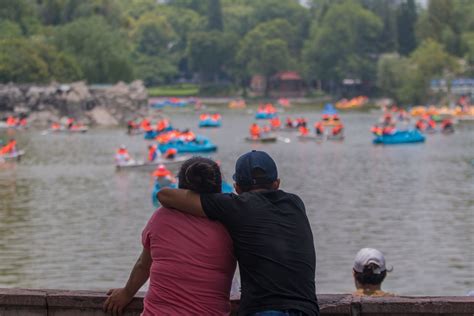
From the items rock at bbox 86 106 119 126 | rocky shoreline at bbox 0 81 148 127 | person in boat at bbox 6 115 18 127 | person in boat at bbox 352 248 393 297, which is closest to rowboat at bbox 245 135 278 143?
person in boat at bbox 6 115 18 127

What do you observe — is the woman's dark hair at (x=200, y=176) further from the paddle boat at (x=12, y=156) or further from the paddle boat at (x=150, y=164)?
the paddle boat at (x=12, y=156)

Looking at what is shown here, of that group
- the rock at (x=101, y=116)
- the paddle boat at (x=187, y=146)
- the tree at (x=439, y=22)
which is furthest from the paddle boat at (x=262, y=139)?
the tree at (x=439, y=22)

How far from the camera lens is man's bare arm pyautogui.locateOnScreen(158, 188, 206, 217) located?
7441 millimetres

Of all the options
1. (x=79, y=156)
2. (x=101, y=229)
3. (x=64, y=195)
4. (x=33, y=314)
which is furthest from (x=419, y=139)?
(x=33, y=314)

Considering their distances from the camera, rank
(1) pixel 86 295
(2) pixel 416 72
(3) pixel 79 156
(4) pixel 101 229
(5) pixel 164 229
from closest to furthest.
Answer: (5) pixel 164 229 → (1) pixel 86 295 → (4) pixel 101 229 → (3) pixel 79 156 → (2) pixel 416 72

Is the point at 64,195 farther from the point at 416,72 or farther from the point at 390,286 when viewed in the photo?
the point at 416,72

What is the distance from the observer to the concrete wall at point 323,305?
328 inches

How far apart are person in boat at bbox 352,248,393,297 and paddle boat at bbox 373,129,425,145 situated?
58089 millimetres

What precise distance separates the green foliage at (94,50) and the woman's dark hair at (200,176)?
108 m

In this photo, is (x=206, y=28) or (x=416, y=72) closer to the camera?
(x=416, y=72)

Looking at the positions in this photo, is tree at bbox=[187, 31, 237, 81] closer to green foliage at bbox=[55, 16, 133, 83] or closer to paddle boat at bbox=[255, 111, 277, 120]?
green foliage at bbox=[55, 16, 133, 83]

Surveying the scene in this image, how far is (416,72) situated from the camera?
130500mm

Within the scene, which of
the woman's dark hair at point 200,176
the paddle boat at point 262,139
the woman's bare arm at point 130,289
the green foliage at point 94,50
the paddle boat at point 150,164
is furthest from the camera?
the green foliage at point 94,50

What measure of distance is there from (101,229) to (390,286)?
1076 cm
